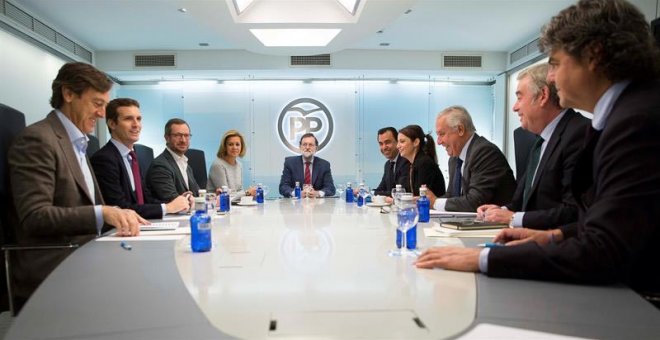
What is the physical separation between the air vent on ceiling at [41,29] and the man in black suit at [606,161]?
480 centimetres

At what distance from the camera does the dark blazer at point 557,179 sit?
5.72 feet

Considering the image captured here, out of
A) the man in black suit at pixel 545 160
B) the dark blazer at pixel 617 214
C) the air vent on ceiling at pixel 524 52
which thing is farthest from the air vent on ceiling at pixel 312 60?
the dark blazer at pixel 617 214

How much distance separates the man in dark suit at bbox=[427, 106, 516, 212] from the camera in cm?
262

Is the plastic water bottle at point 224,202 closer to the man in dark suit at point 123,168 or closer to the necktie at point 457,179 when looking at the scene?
the man in dark suit at point 123,168

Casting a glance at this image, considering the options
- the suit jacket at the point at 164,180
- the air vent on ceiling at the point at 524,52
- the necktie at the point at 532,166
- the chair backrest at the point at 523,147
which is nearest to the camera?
the necktie at the point at 532,166

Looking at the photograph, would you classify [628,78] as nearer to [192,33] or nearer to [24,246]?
[24,246]

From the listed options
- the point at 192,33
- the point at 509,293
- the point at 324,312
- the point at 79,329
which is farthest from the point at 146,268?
the point at 192,33

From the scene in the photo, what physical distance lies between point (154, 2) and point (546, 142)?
156 inches

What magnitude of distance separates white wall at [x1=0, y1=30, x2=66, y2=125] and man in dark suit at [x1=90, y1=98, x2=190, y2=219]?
2311 millimetres

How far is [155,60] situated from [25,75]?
1.88 metres

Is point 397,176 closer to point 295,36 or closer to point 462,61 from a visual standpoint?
point 295,36

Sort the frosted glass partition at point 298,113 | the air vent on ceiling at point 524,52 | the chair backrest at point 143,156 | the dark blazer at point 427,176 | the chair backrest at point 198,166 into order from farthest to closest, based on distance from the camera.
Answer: the frosted glass partition at point 298,113 < the air vent on ceiling at point 524,52 < the chair backrest at point 198,166 < the chair backrest at point 143,156 < the dark blazer at point 427,176

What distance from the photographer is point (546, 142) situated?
203cm

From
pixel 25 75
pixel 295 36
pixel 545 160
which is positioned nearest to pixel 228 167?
pixel 295 36
